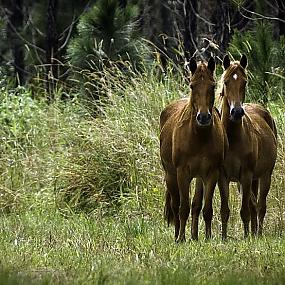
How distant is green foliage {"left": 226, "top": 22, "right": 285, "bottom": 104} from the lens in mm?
11672

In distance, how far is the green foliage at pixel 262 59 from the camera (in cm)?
1167

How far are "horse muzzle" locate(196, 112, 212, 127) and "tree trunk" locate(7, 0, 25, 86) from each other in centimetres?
1442

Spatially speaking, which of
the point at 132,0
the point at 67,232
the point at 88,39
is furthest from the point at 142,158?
the point at 132,0

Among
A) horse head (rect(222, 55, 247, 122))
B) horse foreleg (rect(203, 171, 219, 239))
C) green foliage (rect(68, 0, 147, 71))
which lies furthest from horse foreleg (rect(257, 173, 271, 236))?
green foliage (rect(68, 0, 147, 71))

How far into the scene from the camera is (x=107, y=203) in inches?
457

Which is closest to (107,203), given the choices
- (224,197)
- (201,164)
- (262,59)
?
(262,59)

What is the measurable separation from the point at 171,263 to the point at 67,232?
2.55 metres

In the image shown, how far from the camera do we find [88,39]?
14664 millimetres

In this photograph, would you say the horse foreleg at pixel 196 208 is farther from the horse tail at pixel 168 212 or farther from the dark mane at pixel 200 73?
the dark mane at pixel 200 73

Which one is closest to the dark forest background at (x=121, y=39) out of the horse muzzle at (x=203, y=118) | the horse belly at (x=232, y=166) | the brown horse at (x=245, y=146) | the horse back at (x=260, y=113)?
the horse back at (x=260, y=113)

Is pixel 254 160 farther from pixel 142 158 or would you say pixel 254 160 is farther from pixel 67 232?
pixel 142 158

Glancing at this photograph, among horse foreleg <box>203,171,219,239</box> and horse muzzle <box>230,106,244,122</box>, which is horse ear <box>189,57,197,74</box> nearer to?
horse muzzle <box>230,106,244,122</box>

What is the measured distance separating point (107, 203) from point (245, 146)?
3.07 m

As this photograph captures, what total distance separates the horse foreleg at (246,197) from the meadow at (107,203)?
0.25m
